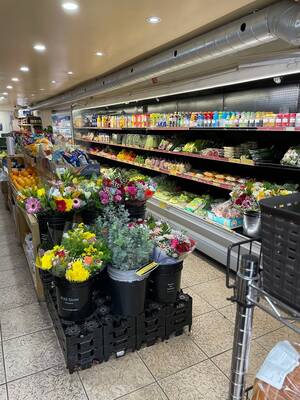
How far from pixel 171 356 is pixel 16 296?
69.1 inches

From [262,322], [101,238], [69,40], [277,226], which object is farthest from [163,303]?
[69,40]

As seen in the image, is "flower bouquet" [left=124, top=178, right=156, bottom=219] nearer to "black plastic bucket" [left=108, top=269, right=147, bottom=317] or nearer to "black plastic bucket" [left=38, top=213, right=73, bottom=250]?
"black plastic bucket" [left=38, top=213, right=73, bottom=250]

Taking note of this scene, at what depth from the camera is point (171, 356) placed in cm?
224

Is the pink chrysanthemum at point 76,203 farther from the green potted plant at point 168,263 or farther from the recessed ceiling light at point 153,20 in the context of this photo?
the recessed ceiling light at point 153,20

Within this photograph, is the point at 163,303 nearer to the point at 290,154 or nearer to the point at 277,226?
the point at 277,226

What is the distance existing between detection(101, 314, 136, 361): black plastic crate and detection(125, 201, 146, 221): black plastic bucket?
0.94 meters

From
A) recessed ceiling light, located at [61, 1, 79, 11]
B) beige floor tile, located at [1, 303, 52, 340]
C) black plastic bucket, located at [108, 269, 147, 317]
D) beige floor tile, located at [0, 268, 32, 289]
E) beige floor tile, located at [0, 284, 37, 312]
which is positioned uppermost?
recessed ceiling light, located at [61, 1, 79, 11]

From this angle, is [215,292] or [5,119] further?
[5,119]

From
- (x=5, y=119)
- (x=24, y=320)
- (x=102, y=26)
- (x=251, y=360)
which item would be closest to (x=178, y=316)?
(x=251, y=360)

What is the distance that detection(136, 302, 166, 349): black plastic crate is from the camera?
224 centimetres

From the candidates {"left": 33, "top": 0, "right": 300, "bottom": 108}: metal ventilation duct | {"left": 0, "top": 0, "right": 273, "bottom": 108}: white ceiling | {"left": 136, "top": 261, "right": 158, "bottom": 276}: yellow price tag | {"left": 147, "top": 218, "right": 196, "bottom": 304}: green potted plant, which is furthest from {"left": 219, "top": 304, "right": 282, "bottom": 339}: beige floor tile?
{"left": 0, "top": 0, "right": 273, "bottom": 108}: white ceiling

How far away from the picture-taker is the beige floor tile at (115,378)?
76.1 inches

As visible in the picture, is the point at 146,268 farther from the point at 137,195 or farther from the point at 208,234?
the point at 208,234

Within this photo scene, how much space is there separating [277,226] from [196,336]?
77.8 inches
